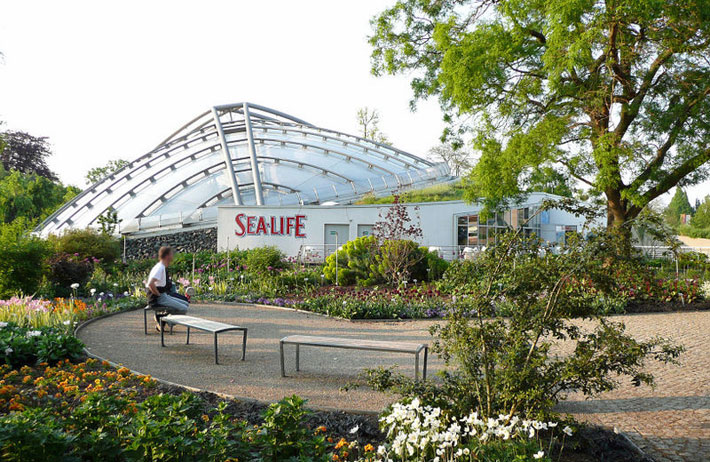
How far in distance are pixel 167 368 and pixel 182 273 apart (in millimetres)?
11483

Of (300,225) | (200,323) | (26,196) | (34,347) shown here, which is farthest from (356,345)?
(26,196)

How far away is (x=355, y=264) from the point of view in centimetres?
1481

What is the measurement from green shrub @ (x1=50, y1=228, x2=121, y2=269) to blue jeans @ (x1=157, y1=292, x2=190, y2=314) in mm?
7941

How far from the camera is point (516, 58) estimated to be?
14.0 meters

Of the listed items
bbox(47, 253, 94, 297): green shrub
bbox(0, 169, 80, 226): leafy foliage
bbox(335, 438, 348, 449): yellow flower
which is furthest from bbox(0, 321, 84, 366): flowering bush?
bbox(0, 169, 80, 226): leafy foliage

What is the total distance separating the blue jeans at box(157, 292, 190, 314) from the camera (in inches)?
326

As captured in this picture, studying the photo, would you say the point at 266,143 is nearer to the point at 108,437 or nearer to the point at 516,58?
the point at 516,58

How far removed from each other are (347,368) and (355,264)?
833 centimetres

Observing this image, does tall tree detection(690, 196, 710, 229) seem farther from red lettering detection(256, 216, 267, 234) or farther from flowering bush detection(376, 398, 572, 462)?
flowering bush detection(376, 398, 572, 462)

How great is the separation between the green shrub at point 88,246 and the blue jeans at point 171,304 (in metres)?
7.94

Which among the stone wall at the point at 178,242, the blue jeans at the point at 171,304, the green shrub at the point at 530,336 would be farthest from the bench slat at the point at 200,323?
the stone wall at the point at 178,242

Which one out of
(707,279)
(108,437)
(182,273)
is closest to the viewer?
(108,437)

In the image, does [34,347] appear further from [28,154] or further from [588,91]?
[28,154]

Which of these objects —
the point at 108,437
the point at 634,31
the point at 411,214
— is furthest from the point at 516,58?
the point at 108,437
